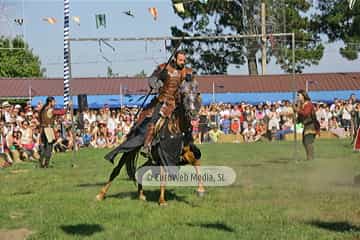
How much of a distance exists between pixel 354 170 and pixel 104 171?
228 inches

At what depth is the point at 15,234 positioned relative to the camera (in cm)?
821

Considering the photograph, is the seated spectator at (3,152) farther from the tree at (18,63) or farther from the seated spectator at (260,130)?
the tree at (18,63)

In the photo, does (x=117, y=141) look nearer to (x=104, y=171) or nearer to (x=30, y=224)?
(x=104, y=171)

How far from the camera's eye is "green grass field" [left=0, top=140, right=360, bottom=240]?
7.96 metres

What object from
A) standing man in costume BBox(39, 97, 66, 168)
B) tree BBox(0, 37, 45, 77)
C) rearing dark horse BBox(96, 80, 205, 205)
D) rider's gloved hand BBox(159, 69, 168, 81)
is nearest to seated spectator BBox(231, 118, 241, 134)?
standing man in costume BBox(39, 97, 66, 168)

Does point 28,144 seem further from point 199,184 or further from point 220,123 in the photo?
point 199,184

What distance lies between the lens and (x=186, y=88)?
10.1m

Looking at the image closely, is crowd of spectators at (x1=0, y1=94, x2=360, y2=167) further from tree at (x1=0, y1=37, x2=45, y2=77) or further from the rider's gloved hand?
tree at (x1=0, y1=37, x2=45, y2=77)

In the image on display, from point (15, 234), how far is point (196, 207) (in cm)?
278

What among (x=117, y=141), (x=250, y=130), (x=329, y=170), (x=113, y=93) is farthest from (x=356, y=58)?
(x=329, y=170)

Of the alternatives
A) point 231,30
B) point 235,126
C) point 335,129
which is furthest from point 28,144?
point 231,30

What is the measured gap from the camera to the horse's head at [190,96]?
1008 cm

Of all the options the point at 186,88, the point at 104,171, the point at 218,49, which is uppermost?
the point at 218,49

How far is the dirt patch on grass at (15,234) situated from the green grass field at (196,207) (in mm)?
136
